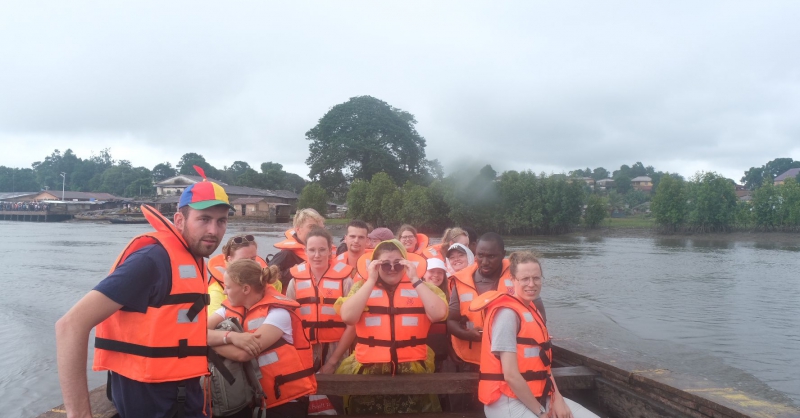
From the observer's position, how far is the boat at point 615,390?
3.15 meters

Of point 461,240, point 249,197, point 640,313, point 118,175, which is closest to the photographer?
point 461,240

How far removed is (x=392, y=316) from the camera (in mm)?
3592

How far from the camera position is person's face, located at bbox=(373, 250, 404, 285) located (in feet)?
11.5

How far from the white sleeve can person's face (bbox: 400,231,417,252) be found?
3321 mm

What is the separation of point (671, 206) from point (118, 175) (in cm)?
8792

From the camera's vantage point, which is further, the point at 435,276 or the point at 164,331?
the point at 435,276

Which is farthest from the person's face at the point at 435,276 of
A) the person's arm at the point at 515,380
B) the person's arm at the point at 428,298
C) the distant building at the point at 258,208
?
the distant building at the point at 258,208

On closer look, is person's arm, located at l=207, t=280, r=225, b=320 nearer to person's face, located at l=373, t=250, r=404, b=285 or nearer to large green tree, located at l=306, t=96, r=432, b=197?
person's face, located at l=373, t=250, r=404, b=285

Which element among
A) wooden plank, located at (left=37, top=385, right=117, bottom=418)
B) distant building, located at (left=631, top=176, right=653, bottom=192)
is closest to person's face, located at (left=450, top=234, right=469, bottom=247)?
wooden plank, located at (left=37, top=385, right=117, bottom=418)

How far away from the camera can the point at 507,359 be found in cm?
300

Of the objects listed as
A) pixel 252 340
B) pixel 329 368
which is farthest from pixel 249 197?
pixel 252 340

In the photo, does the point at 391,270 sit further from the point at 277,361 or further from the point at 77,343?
the point at 77,343

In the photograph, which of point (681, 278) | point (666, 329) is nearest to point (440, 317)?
point (666, 329)

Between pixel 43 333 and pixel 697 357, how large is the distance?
12.2m
